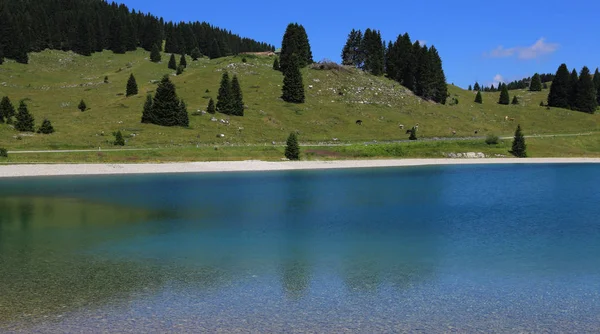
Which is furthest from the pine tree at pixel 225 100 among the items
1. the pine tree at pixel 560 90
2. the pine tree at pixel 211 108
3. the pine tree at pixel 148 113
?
the pine tree at pixel 560 90

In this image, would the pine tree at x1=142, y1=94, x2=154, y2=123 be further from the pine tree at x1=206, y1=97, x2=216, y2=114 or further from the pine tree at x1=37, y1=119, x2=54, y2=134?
the pine tree at x1=37, y1=119, x2=54, y2=134

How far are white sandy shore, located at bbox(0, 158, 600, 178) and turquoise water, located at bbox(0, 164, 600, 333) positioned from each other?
18853 mm

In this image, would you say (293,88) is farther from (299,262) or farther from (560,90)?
(299,262)

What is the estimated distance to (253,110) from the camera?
124m

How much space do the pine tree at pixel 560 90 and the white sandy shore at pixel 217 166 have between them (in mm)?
78575

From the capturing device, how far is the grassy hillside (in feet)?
318

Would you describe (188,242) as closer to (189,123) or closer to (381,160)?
(381,160)

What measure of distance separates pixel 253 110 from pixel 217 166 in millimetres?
47250

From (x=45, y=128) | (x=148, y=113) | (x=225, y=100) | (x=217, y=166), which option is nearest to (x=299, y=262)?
(x=217, y=166)

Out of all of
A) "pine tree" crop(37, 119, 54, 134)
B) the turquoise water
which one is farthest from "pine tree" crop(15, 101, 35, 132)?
the turquoise water

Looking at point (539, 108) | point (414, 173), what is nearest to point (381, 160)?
point (414, 173)

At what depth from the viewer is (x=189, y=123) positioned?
106062mm

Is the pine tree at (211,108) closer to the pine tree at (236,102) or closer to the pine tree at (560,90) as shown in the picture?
the pine tree at (236,102)

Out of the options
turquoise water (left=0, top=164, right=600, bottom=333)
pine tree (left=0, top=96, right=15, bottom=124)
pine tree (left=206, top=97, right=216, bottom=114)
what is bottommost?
turquoise water (left=0, top=164, right=600, bottom=333)
